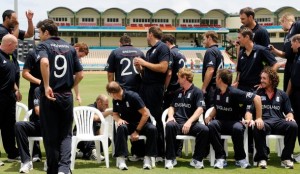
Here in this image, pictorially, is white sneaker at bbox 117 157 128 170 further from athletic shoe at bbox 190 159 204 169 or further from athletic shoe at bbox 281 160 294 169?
athletic shoe at bbox 281 160 294 169

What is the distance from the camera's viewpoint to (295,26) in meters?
8.29

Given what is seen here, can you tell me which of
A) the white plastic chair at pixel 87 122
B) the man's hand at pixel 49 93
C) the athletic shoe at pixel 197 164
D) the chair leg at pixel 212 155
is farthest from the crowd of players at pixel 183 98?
the man's hand at pixel 49 93

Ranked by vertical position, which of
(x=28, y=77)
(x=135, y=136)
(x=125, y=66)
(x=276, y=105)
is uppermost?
(x=125, y=66)

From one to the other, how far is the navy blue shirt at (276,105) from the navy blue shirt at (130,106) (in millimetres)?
1970

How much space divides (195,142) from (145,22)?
6888 centimetres

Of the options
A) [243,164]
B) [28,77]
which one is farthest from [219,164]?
[28,77]

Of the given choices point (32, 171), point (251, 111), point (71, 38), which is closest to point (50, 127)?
point (32, 171)

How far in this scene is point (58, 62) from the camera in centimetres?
618

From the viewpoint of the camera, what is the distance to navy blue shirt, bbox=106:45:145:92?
794 cm

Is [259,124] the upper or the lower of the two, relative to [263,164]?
upper

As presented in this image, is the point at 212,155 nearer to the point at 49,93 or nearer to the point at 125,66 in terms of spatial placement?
the point at 125,66

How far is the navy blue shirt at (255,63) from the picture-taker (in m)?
7.96

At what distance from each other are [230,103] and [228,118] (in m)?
0.24

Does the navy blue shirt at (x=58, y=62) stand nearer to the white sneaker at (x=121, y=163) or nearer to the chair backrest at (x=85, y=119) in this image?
the chair backrest at (x=85, y=119)
